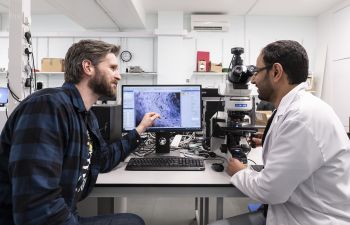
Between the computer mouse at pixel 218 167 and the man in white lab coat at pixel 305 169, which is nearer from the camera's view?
the man in white lab coat at pixel 305 169

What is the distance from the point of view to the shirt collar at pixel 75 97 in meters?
1.18

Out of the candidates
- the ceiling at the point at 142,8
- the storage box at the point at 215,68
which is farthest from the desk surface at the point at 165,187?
the storage box at the point at 215,68

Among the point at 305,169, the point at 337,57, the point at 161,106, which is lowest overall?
the point at 305,169

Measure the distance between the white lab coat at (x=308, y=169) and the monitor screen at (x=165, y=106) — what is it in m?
0.73

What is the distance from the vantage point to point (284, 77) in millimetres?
1319

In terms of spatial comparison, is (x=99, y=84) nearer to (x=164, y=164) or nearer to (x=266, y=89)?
(x=164, y=164)

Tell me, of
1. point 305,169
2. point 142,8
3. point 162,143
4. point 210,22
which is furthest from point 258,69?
point 210,22

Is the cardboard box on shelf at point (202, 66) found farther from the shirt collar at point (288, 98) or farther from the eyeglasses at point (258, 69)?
the shirt collar at point (288, 98)

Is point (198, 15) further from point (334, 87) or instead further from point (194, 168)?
point (194, 168)

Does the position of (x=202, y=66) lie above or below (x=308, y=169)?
above

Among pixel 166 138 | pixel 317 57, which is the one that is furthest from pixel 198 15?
pixel 166 138

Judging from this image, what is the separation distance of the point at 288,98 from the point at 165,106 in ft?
2.65

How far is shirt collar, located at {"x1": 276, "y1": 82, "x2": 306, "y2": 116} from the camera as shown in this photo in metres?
1.25

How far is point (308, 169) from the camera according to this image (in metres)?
1.08
